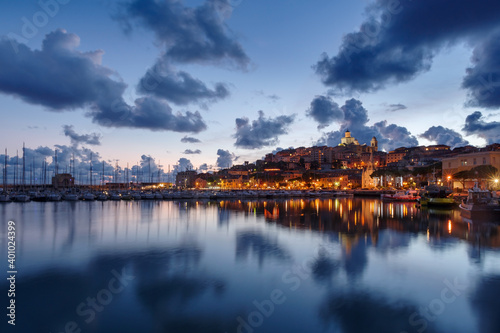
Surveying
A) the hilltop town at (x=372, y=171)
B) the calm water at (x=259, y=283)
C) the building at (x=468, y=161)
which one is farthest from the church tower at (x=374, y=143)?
the calm water at (x=259, y=283)

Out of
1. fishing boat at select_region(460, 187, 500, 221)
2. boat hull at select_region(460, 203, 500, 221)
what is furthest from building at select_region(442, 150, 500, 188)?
boat hull at select_region(460, 203, 500, 221)

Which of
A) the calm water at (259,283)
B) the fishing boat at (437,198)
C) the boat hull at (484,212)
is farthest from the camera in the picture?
the fishing boat at (437,198)

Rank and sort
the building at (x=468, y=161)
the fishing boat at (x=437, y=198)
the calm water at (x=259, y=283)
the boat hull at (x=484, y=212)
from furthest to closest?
the building at (x=468, y=161), the fishing boat at (x=437, y=198), the boat hull at (x=484, y=212), the calm water at (x=259, y=283)

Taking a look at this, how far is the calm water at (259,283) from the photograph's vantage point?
8516 millimetres

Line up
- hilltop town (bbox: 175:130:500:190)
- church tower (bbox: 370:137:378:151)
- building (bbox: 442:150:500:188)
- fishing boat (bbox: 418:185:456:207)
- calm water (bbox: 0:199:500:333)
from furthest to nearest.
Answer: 1. church tower (bbox: 370:137:378:151)
2. hilltop town (bbox: 175:130:500:190)
3. building (bbox: 442:150:500:188)
4. fishing boat (bbox: 418:185:456:207)
5. calm water (bbox: 0:199:500:333)

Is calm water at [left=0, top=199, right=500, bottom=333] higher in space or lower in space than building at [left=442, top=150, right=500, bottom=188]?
lower

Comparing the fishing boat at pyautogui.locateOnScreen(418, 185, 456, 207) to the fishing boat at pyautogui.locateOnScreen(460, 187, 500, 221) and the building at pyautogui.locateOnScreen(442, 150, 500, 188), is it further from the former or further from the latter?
the building at pyautogui.locateOnScreen(442, 150, 500, 188)

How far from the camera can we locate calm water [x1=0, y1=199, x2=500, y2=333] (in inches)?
335

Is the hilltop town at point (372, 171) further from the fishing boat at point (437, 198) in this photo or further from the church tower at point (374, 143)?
the fishing boat at point (437, 198)

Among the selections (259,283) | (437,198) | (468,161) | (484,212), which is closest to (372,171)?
(468,161)

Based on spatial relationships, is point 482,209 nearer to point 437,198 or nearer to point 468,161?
point 437,198

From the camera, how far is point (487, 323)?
27.5 feet

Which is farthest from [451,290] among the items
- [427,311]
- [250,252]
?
[250,252]

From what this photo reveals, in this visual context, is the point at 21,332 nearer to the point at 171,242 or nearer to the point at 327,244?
the point at 171,242
